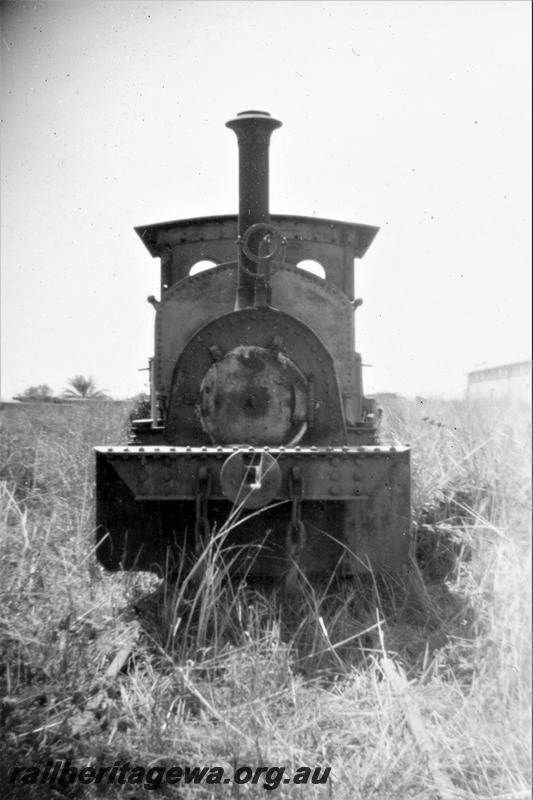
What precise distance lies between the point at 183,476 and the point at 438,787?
1.80 metres

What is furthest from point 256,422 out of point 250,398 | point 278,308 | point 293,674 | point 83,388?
point 83,388

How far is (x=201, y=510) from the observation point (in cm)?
365

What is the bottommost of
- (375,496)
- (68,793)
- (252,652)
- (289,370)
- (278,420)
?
(68,793)

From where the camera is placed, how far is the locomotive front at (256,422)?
3.57 metres

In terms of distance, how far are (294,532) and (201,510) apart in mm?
489

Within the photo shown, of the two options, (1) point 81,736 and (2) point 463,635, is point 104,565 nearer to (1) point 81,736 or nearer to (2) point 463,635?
(1) point 81,736

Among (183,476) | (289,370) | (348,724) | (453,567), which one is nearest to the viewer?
(348,724)

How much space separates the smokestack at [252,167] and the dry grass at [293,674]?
1.82 metres

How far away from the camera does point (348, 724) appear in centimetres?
287

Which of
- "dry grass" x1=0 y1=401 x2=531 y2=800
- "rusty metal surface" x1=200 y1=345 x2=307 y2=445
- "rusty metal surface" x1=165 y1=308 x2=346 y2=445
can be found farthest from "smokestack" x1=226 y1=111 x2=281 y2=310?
"dry grass" x1=0 y1=401 x2=531 y2=800

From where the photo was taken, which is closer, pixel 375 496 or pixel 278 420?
pixel 375 496

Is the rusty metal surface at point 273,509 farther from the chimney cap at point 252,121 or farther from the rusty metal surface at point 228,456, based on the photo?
the chimney cap at point 252,121

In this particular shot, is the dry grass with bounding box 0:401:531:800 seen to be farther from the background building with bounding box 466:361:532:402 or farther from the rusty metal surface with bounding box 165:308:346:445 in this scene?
the rusty metal surface with bounding box 165:308:346:445

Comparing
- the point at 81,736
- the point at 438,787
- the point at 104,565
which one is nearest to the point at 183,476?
the point at 104,565
